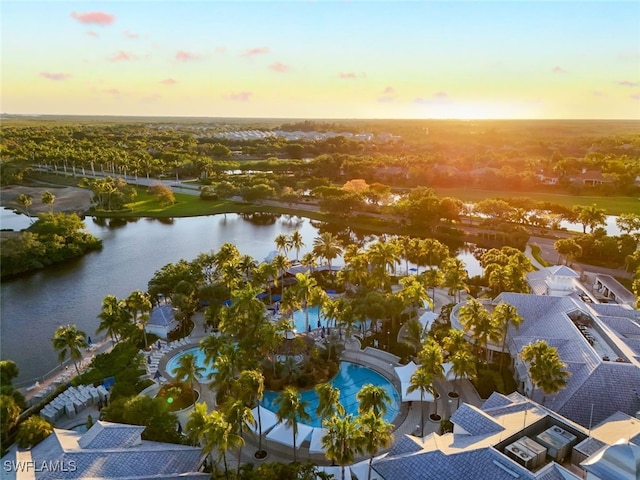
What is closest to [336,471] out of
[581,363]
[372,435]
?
[372,435]

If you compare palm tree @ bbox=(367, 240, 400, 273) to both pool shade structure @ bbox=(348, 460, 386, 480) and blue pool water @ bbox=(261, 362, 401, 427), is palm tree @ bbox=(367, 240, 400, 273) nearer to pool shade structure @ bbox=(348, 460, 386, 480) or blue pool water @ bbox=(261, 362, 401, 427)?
blue pool water @ bbox=(261, 362, 401, 427)

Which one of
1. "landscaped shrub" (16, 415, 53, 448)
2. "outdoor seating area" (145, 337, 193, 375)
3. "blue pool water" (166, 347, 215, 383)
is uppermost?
"landscaped shrub" (16, 415, 53, 448)

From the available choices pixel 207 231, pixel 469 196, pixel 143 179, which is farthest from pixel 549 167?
pixel 143 179

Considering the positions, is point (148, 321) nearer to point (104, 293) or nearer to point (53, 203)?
point (104, 293)

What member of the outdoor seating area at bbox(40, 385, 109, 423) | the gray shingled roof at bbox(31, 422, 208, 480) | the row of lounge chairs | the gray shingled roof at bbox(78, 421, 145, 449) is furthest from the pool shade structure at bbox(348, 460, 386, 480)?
the row of lounge chairs

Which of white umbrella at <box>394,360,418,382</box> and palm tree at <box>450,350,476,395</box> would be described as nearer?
palm tree at <box>450,350,476,395</box>

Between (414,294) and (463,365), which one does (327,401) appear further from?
(414,294)
